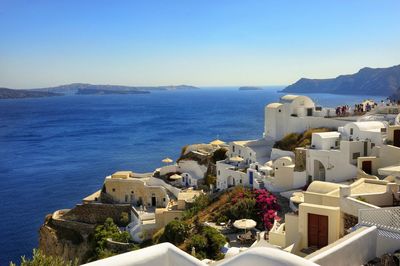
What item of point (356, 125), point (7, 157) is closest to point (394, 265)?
point (356, 125)

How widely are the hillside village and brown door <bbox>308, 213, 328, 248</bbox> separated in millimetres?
29

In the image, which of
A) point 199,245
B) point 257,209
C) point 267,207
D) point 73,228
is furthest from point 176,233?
point 73,228

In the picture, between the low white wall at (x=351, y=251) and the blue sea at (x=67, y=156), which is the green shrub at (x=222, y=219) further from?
the blue sea at (x=67, y=156)

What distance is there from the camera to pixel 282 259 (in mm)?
5250

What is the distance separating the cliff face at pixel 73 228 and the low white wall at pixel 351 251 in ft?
91.9

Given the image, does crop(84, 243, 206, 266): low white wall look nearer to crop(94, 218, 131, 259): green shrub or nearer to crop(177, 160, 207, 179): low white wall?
crop(94, 218, 131, 259): green shrub

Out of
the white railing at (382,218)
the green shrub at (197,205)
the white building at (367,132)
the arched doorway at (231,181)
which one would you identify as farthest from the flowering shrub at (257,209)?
the white railing at (382,218)

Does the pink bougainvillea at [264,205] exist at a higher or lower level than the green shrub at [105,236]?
higher

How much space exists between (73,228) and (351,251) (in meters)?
31.0

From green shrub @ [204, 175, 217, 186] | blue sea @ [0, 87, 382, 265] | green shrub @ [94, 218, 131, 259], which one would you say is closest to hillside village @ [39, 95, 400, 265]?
green shrub @ [204, 175, 217, 186]

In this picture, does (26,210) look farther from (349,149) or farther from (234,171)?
(349,149)

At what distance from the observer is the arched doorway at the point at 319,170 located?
2652 centimetres

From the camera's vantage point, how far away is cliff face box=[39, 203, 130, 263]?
34844 mm

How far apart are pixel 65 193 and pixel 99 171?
11496 millimetres
